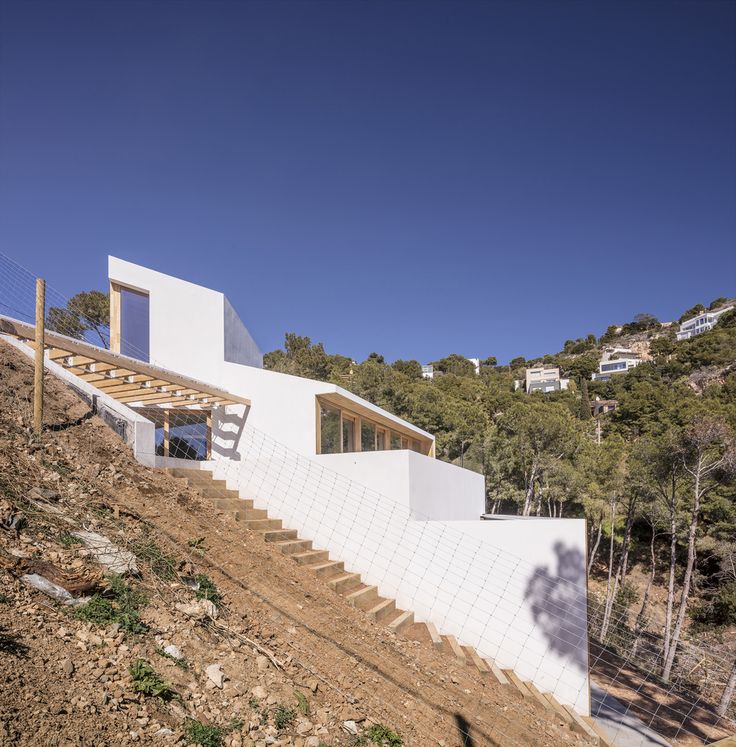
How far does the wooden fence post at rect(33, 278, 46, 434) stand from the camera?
5.37 metres

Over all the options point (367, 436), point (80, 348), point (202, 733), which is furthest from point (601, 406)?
point (202, 733)

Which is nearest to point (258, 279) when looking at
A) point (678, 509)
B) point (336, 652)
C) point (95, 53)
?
point (95, 53)

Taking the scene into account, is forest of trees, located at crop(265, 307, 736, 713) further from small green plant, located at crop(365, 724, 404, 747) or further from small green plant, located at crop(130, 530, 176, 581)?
small green plant, located at crop(130, 530, 176, 581)

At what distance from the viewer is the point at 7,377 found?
609 cm

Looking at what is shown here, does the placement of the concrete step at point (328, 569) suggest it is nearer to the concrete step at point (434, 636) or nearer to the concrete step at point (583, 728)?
the concrete step at point (434, 636)

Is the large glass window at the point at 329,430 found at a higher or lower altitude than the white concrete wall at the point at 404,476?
higher

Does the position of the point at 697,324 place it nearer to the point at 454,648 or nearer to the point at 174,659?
the point at 454,648

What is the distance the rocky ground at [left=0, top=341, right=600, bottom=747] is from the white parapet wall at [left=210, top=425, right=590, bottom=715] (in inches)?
39.9

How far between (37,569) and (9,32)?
1203cm

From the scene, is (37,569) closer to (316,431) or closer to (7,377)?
(7,377)


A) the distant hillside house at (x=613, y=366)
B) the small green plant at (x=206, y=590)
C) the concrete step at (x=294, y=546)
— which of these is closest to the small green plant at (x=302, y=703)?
the small green plant at (x=206, y=590)

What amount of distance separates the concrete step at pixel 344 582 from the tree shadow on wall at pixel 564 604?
2278 millimetres

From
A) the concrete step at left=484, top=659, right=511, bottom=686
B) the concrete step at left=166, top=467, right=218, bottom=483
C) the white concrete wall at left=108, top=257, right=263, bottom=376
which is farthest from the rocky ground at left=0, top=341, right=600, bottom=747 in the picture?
the white concrete wall at left=108, top=257, right=263, bottom=376

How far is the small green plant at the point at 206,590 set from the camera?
4.22 m
